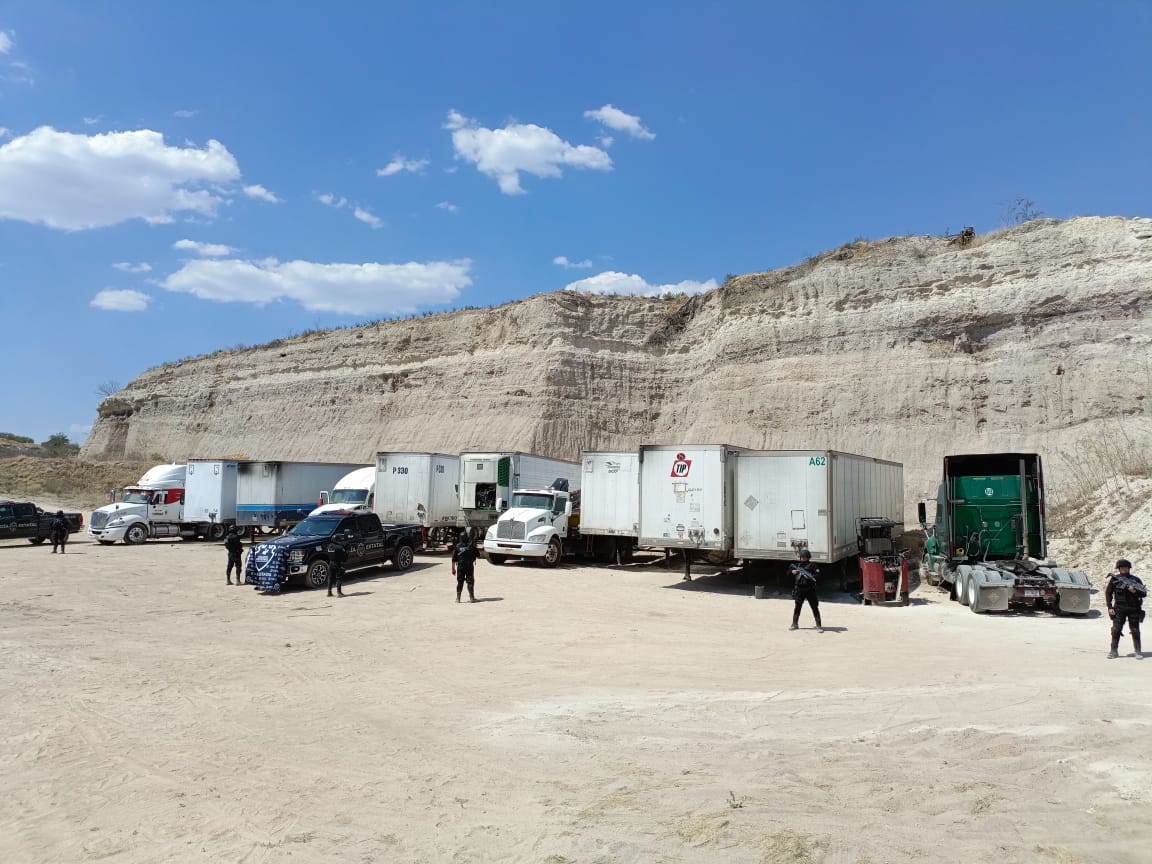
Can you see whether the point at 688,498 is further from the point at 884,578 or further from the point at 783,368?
the point at 783,368

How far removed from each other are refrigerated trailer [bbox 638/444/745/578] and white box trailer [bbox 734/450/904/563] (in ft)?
1.16

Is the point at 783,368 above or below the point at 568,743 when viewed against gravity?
above

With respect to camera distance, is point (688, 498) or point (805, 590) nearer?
point (805, 590)

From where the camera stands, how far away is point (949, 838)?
501cm

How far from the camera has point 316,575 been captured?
18703mm

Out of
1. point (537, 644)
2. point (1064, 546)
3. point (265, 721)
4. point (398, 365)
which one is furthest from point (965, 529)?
point (398, 365)

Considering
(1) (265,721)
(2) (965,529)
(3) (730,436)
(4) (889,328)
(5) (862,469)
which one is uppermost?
(4) (889,328)

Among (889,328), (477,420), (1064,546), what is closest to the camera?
(1064,546)

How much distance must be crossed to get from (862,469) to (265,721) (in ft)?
56.8

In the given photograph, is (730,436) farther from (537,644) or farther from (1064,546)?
(537,644)

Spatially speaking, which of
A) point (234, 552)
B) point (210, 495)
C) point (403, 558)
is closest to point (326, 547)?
point (234, 552)

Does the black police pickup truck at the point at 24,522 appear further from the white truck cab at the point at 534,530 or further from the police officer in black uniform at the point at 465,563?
the police officer in black uniform at the point at 465,563

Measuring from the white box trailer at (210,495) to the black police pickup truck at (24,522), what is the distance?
4170mm

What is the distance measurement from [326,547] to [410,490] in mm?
8154
